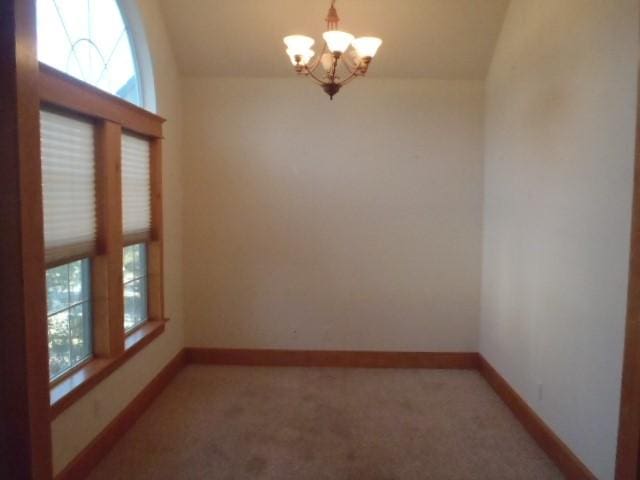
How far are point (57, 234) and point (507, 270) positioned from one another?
10.2 feet

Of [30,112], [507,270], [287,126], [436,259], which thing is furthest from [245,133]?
[30,112]

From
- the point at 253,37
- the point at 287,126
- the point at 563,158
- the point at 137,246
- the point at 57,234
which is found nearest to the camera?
the point at 57,234

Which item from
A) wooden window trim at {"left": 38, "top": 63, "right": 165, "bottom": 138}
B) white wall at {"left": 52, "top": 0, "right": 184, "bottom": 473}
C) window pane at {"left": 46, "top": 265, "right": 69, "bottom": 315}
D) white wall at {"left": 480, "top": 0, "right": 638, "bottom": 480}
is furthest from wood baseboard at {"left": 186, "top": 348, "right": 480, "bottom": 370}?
wooden window trim at {"left": 38, "top": 63, "right": 165, "bottom": 138}

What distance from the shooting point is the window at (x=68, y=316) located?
260 centimetres

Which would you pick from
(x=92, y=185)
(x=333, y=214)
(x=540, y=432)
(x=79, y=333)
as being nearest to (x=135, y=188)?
(x=92, y=185)

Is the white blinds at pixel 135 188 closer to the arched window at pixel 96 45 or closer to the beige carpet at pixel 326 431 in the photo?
the arched window at pixel 96 45

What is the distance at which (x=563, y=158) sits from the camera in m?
2.88

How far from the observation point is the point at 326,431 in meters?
3.33

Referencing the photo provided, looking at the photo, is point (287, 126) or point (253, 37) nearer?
point (253, 37)

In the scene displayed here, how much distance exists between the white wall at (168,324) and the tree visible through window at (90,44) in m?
0.27

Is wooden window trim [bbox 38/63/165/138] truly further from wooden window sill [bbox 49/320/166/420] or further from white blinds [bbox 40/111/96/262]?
wooden window sill [bbox 49/320/166/420]

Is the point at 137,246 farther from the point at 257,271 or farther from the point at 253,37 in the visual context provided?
the point at 253,37

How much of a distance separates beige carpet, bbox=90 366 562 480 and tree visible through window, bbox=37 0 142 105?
89.9 inches

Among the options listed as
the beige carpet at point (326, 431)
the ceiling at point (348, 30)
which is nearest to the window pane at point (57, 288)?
the beige carpet at point (326, 431)
